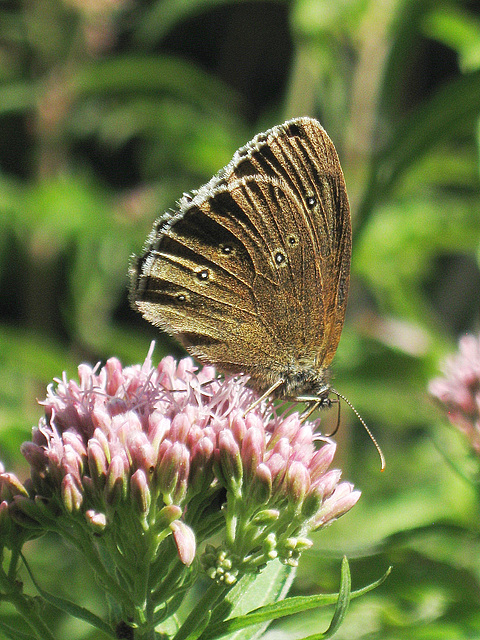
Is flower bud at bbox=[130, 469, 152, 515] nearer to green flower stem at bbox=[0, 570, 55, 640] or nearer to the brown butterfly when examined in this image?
green flower stem at bbox=[0, 570, 55, 640]

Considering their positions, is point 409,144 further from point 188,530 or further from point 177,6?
point 177,6

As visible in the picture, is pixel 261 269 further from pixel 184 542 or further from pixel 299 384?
pixel 184 542

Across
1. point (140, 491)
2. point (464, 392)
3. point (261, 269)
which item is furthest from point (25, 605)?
point (464, 392)

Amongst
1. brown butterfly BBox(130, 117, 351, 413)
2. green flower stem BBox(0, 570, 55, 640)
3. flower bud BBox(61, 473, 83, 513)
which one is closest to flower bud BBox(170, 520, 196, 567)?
flower bud BBox(61, 473, 83, 513)

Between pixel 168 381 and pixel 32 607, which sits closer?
pixel 32 607

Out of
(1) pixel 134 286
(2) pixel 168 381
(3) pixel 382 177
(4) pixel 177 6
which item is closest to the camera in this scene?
(2) pixel 168 381

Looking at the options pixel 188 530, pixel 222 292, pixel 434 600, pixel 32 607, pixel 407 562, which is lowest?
pixel 434 600

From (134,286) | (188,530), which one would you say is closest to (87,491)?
(188,530)
